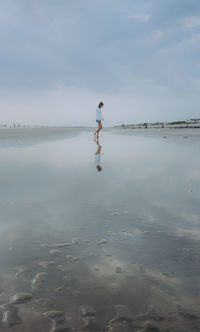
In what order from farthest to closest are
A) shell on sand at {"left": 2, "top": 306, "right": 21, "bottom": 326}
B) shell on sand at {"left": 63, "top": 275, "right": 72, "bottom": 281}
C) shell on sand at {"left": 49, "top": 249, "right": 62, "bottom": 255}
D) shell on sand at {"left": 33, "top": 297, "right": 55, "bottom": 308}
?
shell on sand at {"left": 49, "top": 249, "right": 62, "bottom": 255} → shell on sand at {"left": 63, "top": 275, "right": 72, "bottom": 281} → shell on sand at {"left": 33, "top": 297, "right": 55, "bottom": 308} → shell on sand at {"left": 2, "top": 306, "right": 21, "bottom": 326}

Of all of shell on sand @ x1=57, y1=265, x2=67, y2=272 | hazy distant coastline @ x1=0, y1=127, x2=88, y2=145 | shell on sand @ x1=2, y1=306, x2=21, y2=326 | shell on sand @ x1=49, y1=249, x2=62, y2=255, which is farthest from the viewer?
hazy distant coastline @ x1=0, y1=127, x2=88, y2=145

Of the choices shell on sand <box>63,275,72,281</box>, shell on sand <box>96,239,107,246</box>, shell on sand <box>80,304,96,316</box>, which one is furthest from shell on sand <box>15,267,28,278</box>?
shell on sand <box>96,239,107,246</box>

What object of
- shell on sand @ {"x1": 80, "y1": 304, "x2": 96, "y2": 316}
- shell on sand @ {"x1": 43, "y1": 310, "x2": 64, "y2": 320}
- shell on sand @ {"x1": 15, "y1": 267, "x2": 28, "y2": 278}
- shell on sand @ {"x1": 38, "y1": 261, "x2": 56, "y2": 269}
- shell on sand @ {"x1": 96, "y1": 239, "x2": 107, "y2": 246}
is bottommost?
shell on sand @ {"x1": 80, "y1": 304, "x2": 96, "y2": 316}

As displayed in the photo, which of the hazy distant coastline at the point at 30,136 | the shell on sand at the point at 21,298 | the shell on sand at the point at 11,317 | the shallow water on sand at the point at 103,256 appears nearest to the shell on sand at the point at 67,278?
the shallow water on sand at the point at 103,256

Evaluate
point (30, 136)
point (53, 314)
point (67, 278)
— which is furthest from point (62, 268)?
point (30, 136)

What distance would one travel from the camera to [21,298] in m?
1.66

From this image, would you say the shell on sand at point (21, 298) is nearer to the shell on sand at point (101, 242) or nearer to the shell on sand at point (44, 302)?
the shell on sand at point (44, 302)

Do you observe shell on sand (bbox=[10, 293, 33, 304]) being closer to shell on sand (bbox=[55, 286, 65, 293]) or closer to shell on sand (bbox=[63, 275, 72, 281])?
shell on sand (bbox=[55, 286, 65, 293])

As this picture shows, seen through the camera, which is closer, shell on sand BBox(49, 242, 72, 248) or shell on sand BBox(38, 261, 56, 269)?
shell on sand BBox(38, 261, 56, 269)

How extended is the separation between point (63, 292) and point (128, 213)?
173 cm

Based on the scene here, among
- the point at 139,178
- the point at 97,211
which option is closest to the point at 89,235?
the point at 97,211

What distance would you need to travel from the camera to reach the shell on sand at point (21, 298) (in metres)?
1.62

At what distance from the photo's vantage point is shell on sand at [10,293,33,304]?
1.62 meters

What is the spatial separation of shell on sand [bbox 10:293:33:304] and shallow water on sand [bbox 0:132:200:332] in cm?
2
